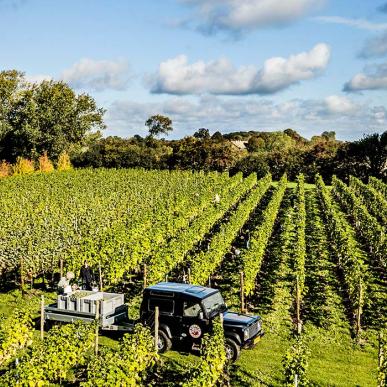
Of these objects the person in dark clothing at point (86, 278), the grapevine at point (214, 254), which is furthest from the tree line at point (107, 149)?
the person in dark clothing at point (86, 278)

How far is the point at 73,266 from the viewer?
1788 cm

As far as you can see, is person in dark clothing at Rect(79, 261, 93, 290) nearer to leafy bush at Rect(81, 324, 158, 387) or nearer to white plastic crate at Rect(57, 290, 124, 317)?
white plastic crate at Rect(57, 290, 124, 317)

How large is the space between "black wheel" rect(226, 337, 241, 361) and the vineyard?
27cm

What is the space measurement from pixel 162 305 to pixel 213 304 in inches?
48.8

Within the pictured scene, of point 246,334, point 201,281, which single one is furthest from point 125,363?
point 201,281

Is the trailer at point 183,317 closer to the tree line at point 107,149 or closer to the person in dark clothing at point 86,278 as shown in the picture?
the person in dark clothing at point 86,278

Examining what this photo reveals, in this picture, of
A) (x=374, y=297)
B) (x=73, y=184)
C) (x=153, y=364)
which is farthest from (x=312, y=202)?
(x=153, y=364)

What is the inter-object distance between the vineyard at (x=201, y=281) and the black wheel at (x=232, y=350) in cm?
27

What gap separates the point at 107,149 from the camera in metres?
66.7

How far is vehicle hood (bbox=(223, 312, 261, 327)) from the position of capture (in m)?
11.7

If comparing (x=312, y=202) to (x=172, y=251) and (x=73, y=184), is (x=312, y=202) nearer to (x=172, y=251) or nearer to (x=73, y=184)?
(x=73, y=184)

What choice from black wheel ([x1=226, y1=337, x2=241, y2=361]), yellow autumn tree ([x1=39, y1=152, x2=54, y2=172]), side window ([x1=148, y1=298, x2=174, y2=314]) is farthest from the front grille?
yellow autumn tree ([x1=39, y1=152, x2=54, y2=172])

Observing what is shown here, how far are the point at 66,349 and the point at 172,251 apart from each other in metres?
9.19

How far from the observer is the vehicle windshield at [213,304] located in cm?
1205
